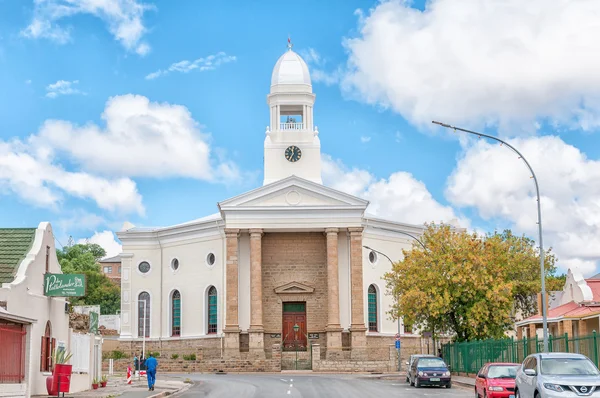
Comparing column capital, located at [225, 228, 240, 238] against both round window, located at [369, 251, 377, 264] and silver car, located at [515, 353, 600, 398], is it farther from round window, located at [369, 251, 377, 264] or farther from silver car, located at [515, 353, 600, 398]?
silver car, located at [515, 353, 600, 398]

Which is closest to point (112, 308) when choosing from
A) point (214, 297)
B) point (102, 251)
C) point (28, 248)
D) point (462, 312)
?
point (102, 251)

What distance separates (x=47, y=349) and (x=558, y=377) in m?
19.1

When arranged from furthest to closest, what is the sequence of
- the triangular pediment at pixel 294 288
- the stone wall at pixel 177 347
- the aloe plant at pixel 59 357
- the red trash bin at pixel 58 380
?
the triangular pediment at pixel 294 288 < the stone wall at pixel 177 347 < the aloe plant at pixel 59 357 < the red trash bin at pixel 58 380

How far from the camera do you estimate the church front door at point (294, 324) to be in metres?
64.6

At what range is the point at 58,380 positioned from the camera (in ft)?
98.7

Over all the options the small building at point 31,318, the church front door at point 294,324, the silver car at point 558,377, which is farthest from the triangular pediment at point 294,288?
the silver car at point 558,377

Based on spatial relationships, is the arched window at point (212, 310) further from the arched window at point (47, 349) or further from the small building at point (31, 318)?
the arched window at point (47, 349)

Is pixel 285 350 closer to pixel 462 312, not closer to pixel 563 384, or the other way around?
pixel 462 312

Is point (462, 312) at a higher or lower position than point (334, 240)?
lower

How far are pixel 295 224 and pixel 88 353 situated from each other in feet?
89.7

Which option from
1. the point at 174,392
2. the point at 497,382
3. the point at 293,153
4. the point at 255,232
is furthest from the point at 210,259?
the point at 497,382

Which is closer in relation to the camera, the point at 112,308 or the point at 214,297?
the point at 214,297

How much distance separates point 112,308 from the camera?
114938 mm

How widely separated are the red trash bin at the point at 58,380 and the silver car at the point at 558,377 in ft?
51.3
